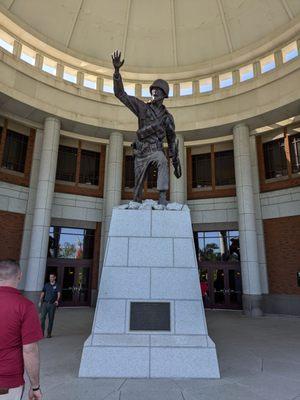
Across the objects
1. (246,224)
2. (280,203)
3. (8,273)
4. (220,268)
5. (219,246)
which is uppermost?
(280,203)

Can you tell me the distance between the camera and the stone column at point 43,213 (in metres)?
15.4

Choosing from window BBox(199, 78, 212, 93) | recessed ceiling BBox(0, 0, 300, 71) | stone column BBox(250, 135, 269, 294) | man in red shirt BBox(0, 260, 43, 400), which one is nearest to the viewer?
man in red shirt BBox(0, 260, 43, 400)

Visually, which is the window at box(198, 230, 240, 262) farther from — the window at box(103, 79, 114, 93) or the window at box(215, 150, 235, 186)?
the window at box(103, 79, 114, 93)

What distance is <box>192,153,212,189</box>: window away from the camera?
19984 millimetres

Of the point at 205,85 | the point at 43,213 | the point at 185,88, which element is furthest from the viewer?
the point at 185,88

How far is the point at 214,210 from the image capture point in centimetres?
1892

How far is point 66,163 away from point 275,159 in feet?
42.3

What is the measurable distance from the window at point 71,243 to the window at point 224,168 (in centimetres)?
884

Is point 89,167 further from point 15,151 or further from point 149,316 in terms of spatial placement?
point 149,316

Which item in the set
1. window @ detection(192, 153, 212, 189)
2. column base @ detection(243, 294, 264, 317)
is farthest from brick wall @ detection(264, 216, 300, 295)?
window @ detection(192, 153, 212, 189)

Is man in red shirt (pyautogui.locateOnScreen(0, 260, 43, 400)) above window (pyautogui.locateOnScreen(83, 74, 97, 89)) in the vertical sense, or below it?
below

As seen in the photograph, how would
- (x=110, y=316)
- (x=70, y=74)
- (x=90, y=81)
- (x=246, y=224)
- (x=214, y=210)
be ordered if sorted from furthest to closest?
(x=90, y=81)
(x=70, y=74)
(x=214, y=210)
(x=246, y=224)
(x=110, y=316)

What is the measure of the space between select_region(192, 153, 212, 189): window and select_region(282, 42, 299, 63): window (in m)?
6.97

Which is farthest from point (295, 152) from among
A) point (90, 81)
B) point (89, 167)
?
point (90, 81)
